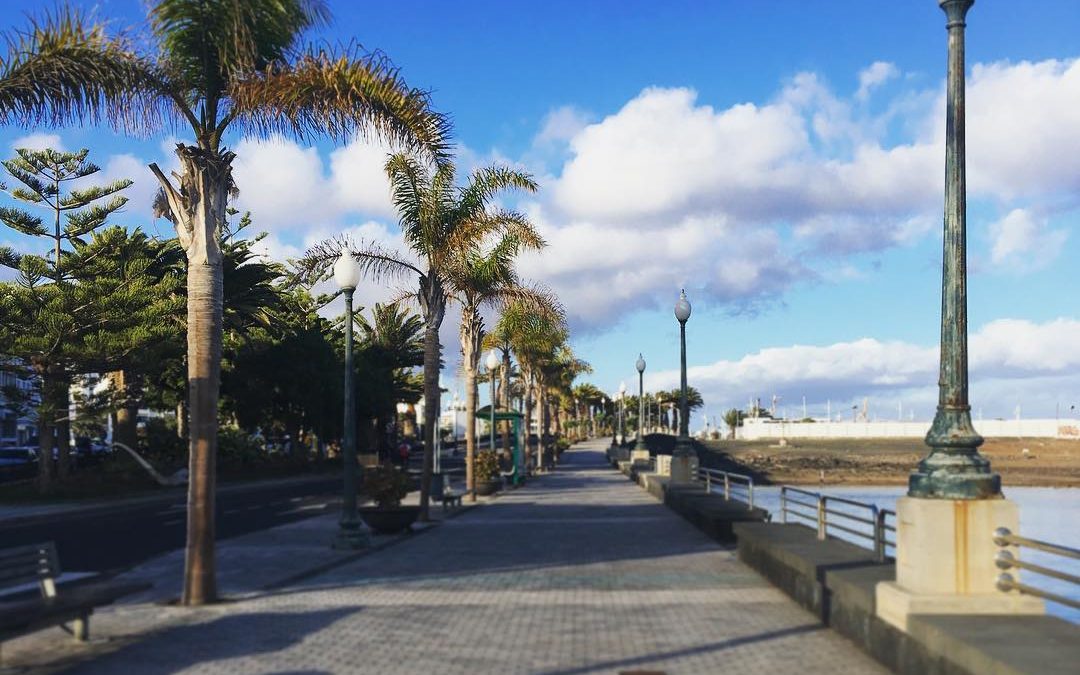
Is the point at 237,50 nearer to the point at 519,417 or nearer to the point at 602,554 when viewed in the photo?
the point at 602,554

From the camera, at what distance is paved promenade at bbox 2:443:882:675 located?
8.54 meters

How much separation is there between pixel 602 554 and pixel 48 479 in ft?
89.6

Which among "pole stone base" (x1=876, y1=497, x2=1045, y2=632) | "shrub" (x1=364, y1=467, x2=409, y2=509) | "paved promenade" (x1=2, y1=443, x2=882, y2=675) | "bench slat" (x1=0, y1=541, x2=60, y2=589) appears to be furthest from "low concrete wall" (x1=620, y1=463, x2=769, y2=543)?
"bench slat" (x1=0, y1=541, x2=60, y2=589)

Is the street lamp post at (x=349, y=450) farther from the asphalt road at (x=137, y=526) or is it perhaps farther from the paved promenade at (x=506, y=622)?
the asphalt road at (x=137, y=526)

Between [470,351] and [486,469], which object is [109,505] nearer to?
[486,469]

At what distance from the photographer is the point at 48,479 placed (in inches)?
1457

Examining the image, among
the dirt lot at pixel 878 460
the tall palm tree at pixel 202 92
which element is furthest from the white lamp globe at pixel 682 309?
the dirt lot at pixel 878 460

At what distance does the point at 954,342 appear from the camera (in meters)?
8.61

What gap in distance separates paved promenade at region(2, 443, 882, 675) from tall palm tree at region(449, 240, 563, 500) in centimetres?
1335

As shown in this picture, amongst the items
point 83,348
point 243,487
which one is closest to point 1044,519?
point 243,487

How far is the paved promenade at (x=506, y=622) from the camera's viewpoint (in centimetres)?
854

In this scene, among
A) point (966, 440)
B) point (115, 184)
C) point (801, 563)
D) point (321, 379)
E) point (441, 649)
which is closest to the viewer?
point (966, 440)

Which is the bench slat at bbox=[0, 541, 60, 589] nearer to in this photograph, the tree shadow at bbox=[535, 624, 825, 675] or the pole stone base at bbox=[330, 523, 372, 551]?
the tree shadow at bbox=[535, 624, 825, 675]

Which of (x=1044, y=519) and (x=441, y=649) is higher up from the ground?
(x=441, y=649)
